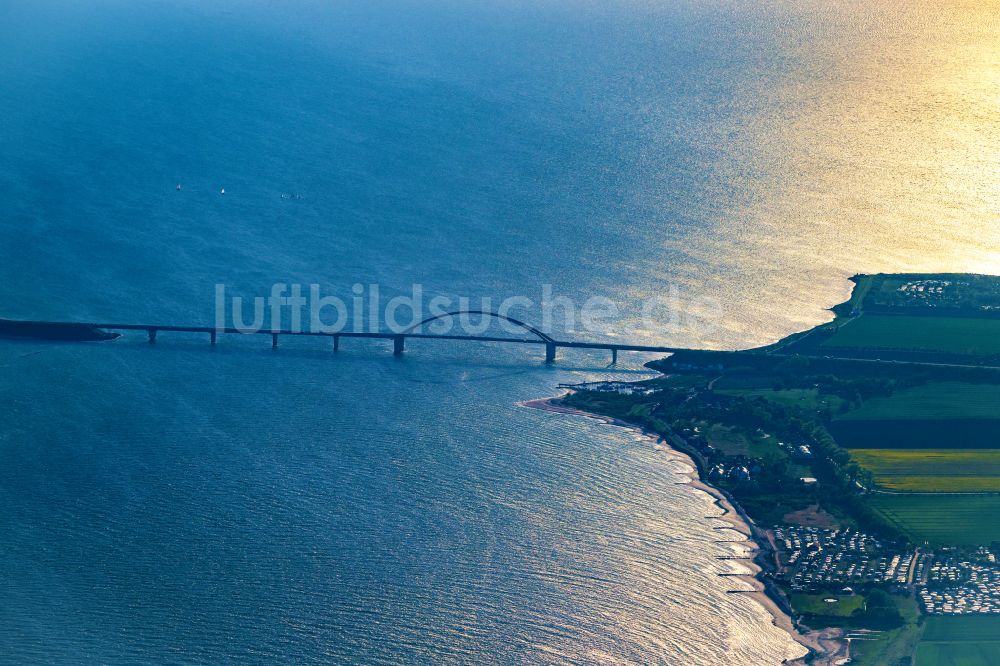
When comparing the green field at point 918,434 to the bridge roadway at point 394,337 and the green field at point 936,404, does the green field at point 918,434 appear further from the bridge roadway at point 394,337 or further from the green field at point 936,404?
A: the bridge roadway at point 394,337

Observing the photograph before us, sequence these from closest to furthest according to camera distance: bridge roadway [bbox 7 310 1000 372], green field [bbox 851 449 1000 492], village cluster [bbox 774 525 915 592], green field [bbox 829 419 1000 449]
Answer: village cluster [bbox 774 525 915 592]
green field [bbox 851 449 1000 492]
green field [bbox 829 419 1000 449]
bridge roadway [bbox 7 310 1000 372]

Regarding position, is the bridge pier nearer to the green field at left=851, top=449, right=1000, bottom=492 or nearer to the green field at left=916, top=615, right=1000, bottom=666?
the green field at left=851, top=449, right=1000, bottom=492

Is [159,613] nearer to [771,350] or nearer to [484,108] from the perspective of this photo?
[771,350]

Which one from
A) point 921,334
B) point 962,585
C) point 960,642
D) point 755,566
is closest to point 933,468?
point 962,585

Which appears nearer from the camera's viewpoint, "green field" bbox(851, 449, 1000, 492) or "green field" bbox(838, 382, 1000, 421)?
"green field" bbox(851, 449, 1000, 492)

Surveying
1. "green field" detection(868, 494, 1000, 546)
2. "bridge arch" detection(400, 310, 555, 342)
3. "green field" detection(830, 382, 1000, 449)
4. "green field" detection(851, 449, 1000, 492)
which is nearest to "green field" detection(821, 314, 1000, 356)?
"green field" detection(830, 382, 1000, 449)

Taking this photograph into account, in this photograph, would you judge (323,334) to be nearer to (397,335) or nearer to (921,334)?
(397,335)
